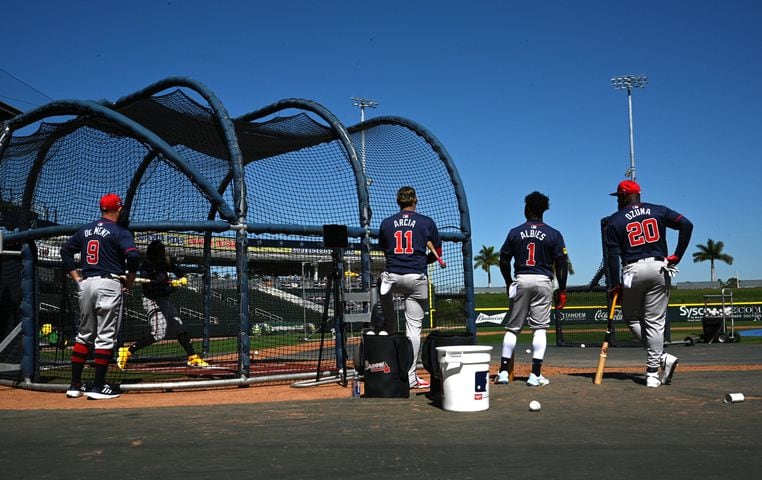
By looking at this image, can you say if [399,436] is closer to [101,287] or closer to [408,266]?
[408,266]

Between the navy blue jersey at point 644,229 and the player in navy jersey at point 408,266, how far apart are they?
82.7 inches

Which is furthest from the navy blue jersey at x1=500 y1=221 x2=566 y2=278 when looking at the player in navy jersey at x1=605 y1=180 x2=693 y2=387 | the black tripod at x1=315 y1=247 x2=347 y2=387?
the black tripod at x1=315 y1=247 x2=347 y2=387

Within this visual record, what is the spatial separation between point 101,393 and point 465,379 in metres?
4.20

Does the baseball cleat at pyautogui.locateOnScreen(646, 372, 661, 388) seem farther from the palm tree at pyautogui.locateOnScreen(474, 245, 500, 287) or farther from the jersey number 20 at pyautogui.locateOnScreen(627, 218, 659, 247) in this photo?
the palm tree at pyautogui.locateOnScreen(474, 245, 500, 287)

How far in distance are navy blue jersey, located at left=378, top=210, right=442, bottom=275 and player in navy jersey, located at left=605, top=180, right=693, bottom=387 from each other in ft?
6.97

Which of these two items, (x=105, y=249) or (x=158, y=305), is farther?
(x=158, y=305)

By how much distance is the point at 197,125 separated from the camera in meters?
10.1

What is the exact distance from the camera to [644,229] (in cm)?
732

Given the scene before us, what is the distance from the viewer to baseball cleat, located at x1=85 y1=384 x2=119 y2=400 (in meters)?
7.38

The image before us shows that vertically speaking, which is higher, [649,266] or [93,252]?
[93,252]

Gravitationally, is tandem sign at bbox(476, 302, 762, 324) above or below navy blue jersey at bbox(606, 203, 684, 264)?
below

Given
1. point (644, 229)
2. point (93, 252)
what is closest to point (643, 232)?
point (644, 229)

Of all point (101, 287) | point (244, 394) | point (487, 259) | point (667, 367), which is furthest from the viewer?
point (487, 259)

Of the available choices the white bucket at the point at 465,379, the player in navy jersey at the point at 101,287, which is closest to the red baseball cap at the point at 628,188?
the white bucket at the point at 465,379
